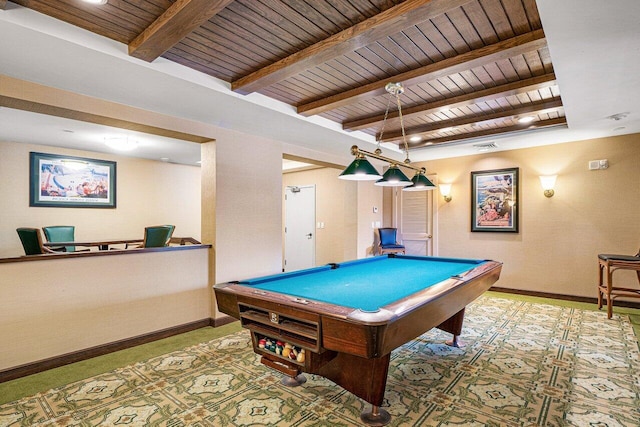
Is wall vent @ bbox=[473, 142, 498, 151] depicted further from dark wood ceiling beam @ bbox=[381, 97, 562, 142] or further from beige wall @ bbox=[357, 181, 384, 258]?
beige wall @ bbox=[357, 181, 384, 258]

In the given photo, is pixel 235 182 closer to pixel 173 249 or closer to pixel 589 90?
pixel 173 249

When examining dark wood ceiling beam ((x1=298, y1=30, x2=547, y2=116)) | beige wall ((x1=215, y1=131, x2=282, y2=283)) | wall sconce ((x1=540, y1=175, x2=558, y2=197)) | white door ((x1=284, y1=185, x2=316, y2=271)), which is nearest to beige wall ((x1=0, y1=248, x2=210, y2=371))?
beige wall ((x1=215, y1=131, x2=282, y2=283))

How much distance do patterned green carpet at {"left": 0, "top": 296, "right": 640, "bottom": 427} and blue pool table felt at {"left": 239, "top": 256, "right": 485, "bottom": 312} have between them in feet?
2.46

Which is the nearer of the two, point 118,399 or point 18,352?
point 118,399

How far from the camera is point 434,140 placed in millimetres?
5180

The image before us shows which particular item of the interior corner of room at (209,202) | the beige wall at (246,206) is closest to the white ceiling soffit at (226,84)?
the interior corner of room at (209,202)

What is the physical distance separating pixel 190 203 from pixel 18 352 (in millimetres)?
4611

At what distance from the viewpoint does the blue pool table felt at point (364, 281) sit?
2064 mm

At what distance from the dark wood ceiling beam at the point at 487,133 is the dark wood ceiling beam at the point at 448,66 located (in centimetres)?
230

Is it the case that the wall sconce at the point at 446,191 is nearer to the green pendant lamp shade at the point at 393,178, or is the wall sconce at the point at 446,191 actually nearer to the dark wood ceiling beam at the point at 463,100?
the dark wood ceiling beam at the point at 463,100

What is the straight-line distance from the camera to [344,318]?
1.63 metres

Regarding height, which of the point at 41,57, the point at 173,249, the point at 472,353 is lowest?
the point at 472,353

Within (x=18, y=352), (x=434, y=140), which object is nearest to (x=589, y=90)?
(x=434, y=140)

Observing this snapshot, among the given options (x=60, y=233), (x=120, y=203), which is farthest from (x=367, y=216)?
(x=60, y=233)
